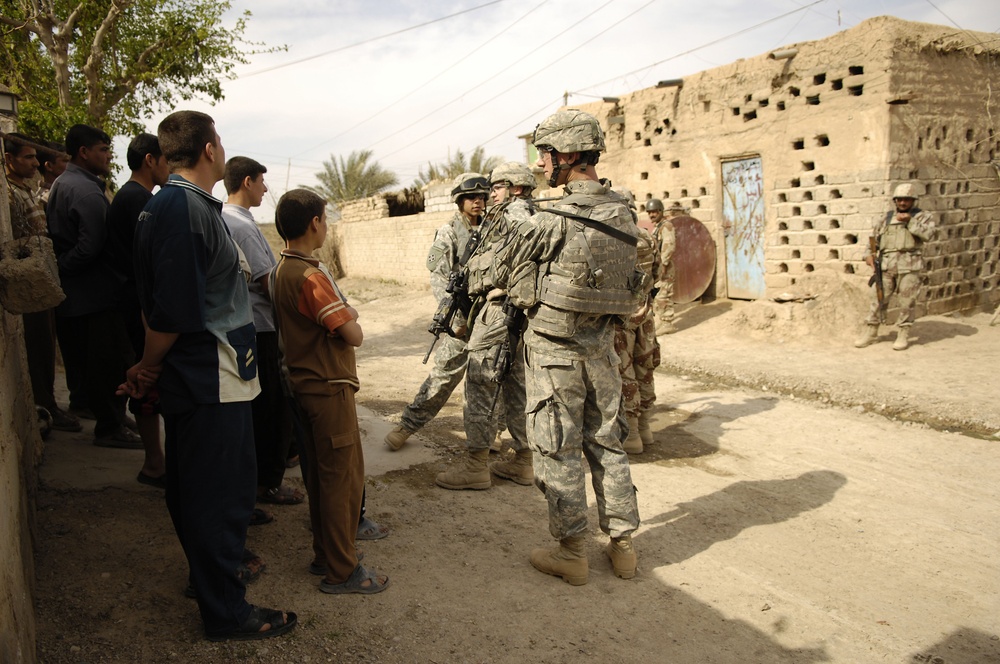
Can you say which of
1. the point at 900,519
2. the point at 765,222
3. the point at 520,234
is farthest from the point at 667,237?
the point at 520,234

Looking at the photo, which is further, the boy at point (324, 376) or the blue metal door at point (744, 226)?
the blue metal door at point (744, 226)

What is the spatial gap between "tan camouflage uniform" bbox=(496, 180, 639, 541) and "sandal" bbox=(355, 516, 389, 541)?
84cm

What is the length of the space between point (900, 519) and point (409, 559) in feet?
8.83

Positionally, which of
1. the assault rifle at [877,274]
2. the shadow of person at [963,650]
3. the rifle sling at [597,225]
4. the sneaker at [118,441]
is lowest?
the shadow of person at [963,650]

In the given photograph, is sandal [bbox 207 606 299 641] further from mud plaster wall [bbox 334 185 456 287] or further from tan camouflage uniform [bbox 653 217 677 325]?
mud plaster wall [bbox 334 185 456 287]

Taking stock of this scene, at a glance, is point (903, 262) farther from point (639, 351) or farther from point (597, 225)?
point (597, 225)

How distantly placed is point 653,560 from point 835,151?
7.26 m

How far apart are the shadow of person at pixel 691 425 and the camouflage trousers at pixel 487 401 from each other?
3.22 feet

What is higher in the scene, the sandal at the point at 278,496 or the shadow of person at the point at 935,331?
the sandal at the point at 278,496

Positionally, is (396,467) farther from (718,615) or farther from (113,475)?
(718,615)

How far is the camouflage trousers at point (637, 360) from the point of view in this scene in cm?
482

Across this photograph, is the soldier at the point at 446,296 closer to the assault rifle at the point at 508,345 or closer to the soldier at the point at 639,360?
the assault rifle at the point at 508,345

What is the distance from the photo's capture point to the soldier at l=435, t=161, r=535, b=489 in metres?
4.17

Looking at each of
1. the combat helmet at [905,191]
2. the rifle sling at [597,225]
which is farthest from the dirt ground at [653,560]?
the combat helmet at [905,191]
